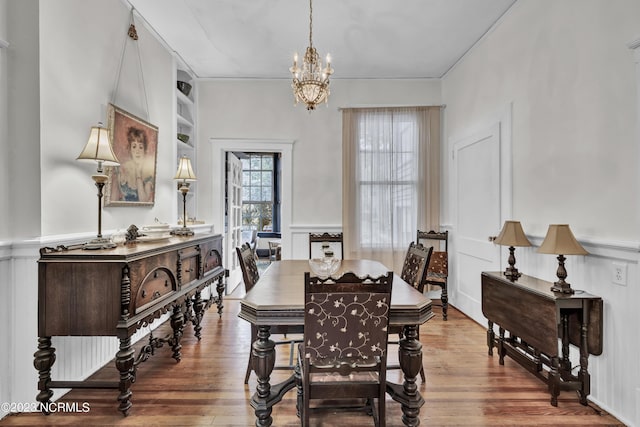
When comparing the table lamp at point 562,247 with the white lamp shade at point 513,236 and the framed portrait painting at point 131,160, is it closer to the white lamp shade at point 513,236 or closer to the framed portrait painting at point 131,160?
the white lamp shade at point 513,236

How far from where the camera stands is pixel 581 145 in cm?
250

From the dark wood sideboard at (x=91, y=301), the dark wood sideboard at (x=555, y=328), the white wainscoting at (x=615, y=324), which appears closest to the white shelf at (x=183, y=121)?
the dark wood sideboard at (x=91, y=301)

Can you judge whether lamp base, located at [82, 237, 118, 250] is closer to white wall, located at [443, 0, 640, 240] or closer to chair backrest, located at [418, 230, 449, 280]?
white wall, located at [443, 0, 640, 240]

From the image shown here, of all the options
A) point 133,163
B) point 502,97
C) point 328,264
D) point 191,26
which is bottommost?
point 328,264

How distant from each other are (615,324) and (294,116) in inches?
164

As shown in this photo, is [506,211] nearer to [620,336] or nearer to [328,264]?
[620,336]

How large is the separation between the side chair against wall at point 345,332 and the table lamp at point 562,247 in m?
1.35

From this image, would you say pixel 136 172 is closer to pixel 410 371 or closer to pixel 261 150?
pixel 261 150

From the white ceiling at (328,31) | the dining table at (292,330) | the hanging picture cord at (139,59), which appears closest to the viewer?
the dining table at (292,330)

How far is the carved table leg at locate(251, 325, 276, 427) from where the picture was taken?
1966 mm

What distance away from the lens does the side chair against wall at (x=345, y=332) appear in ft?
5.64

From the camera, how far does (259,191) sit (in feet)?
32.2

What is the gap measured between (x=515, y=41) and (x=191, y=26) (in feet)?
10.6

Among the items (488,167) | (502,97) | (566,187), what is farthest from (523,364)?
(502,97)
